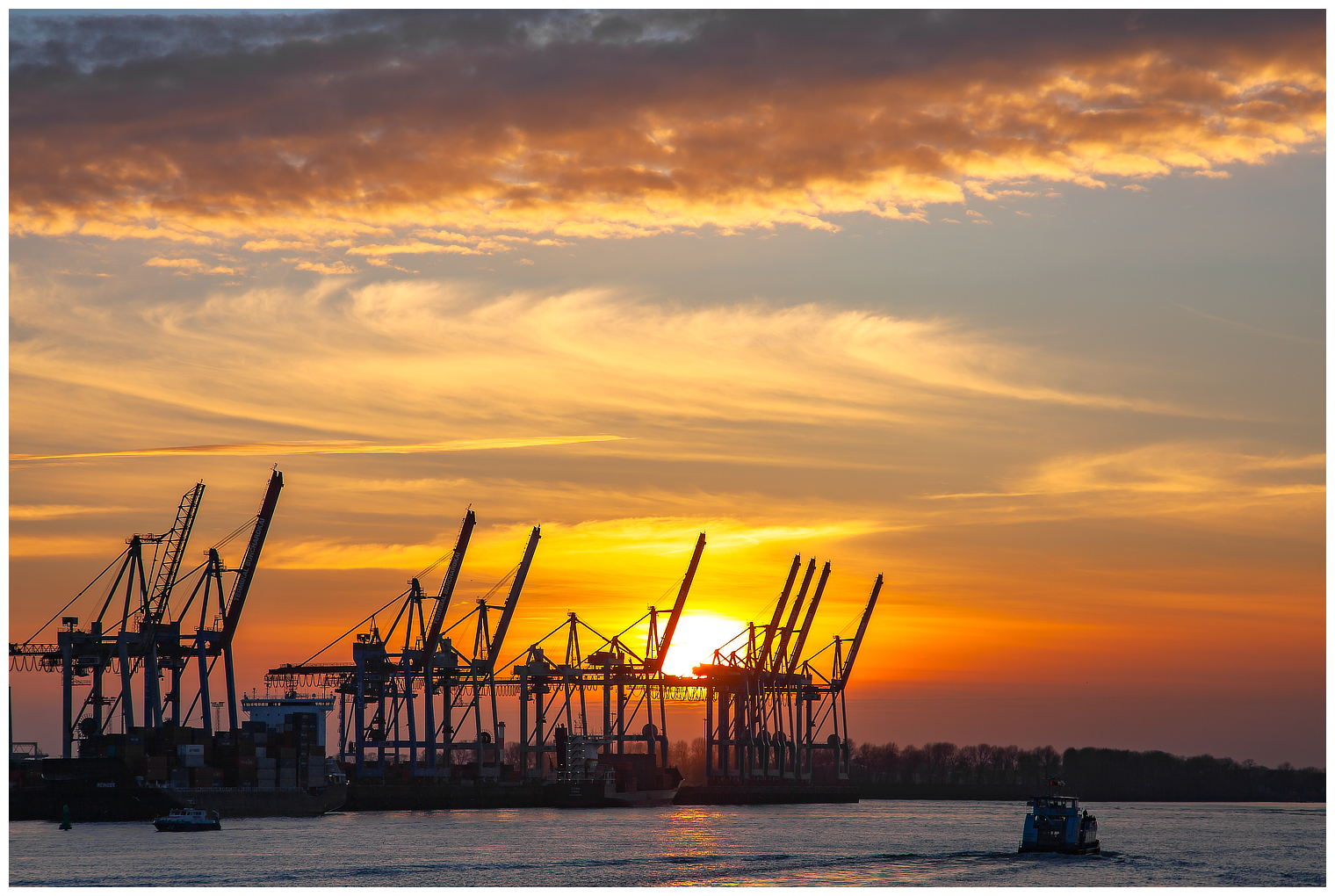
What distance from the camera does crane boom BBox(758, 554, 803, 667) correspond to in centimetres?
15838

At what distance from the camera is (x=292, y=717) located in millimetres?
107500

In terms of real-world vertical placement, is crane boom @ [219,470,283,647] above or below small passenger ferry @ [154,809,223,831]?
above

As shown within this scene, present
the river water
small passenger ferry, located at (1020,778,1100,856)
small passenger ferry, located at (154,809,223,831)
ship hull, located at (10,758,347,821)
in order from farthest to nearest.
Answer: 1. ship hull, located at (10,758,347,821)
2. small passenger ferry, located at (154,809,223,831)
3. small passenger ferry, located at (1020,778,1100,856)
4. the river water

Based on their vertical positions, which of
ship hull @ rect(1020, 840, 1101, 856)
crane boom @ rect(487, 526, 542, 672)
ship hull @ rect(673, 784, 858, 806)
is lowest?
ship hull @ rect(673, 784, 858, 806)

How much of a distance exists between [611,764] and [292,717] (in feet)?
108

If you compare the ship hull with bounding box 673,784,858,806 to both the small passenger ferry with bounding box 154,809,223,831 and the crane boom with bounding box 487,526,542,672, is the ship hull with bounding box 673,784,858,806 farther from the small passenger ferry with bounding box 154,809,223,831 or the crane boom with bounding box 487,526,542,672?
the small passenger ferry with bounding box 154,809,223,831

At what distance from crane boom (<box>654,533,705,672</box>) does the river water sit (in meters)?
34.3

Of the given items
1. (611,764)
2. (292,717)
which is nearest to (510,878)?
(292,717)

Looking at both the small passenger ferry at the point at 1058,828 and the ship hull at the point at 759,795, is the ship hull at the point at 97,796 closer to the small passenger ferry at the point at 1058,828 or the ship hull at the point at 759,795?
the small passenger ferry at the point at 1058,828

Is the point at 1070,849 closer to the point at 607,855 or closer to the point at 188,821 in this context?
the point at 607,855

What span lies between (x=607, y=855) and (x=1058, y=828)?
77.0 feet

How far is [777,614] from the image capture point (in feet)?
536

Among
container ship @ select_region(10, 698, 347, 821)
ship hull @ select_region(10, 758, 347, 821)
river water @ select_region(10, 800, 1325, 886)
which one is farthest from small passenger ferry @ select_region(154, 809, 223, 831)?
container ship @ select_region(10, 698, 347, 821)

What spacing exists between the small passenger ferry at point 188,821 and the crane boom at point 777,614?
80167 mm
